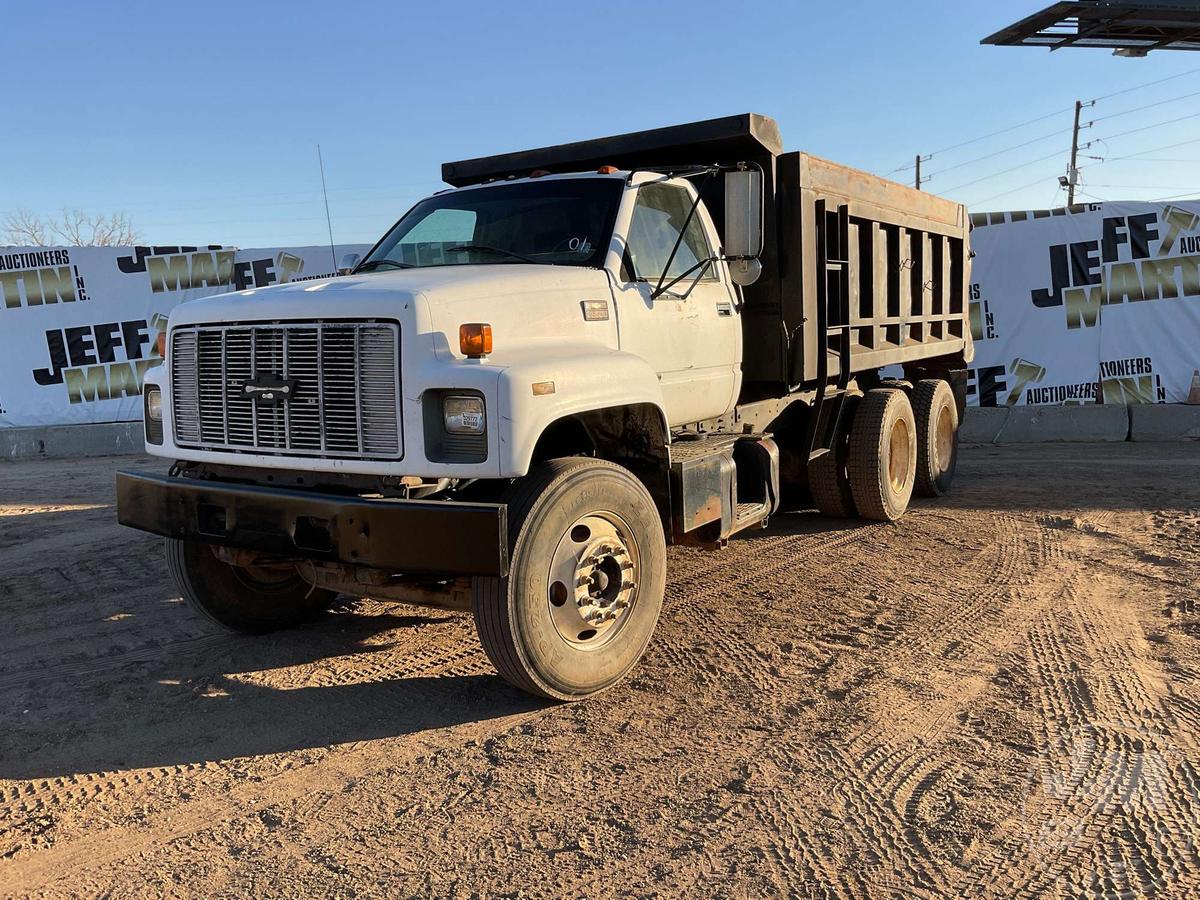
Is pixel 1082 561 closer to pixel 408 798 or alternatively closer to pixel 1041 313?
pixel 408 798

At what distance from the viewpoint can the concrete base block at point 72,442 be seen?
15.4 m

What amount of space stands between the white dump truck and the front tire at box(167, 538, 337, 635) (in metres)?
0.01

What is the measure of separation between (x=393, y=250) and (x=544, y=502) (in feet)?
7.89

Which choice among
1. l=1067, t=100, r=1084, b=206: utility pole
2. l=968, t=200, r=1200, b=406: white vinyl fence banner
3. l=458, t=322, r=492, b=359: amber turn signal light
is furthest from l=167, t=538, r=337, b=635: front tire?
l=1067, t=100, r=1084, b=206: utility pole

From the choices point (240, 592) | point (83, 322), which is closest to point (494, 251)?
point (240, 592)

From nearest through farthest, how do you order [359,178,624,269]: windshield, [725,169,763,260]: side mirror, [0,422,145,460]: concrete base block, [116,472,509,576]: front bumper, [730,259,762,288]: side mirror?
[116,472,509,576]: front bumper → [359,178,624,269]: windshield → [725,169,763,260]: side mirror → [730,259,762,288]: side mirror → [0,422,145,460]: concrete base block

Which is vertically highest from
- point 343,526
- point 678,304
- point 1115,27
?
point 1115,27

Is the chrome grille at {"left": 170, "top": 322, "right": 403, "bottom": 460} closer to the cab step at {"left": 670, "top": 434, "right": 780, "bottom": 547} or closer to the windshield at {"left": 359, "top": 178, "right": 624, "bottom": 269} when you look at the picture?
the windshield at {"left": 359, "top": 178, "right": 624, "bottom": 269}

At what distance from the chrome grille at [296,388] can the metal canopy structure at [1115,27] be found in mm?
13973

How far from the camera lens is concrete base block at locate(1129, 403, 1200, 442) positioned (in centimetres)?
1322

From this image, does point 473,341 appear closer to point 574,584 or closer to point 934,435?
point 574,584

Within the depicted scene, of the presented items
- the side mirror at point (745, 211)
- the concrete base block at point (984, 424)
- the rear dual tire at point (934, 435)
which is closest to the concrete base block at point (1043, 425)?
the concrete base block at point (984, 424)

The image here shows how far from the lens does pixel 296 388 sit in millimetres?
4113

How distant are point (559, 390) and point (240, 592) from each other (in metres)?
2.45
